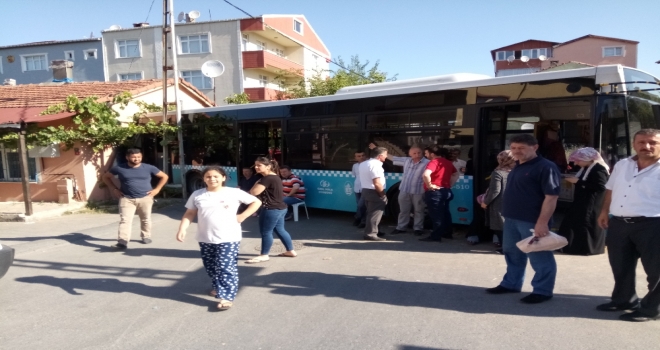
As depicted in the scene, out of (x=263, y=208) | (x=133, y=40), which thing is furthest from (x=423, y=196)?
(x=133, y=40)

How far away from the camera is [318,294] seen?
5.09 metres

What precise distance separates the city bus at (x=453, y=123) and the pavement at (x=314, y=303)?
167 centimetres

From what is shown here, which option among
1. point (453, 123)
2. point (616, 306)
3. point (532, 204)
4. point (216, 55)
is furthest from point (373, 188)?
point (216, 55)

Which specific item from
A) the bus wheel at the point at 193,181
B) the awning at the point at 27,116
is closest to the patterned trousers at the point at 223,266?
the bus wheel at the point at 193,181

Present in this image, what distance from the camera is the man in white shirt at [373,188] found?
23.7 feet

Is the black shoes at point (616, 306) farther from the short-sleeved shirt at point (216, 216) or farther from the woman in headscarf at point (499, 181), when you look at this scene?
the short-sleeved shirt at point (216, 216)

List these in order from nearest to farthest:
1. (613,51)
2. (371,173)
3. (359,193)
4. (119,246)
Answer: (371,173)
(119,246)
(359,193)
(613,51)

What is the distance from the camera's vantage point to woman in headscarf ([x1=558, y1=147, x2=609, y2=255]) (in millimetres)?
5852

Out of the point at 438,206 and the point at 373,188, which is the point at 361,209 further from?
the point at 438,206

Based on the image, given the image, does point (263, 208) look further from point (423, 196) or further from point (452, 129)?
point (452, 129)

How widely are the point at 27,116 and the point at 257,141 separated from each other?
6488 millimetres

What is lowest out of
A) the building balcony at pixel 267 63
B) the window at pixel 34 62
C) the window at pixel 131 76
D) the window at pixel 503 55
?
the window at pixel 131 76

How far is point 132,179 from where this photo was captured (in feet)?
25.0

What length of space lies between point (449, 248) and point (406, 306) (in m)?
2.68
